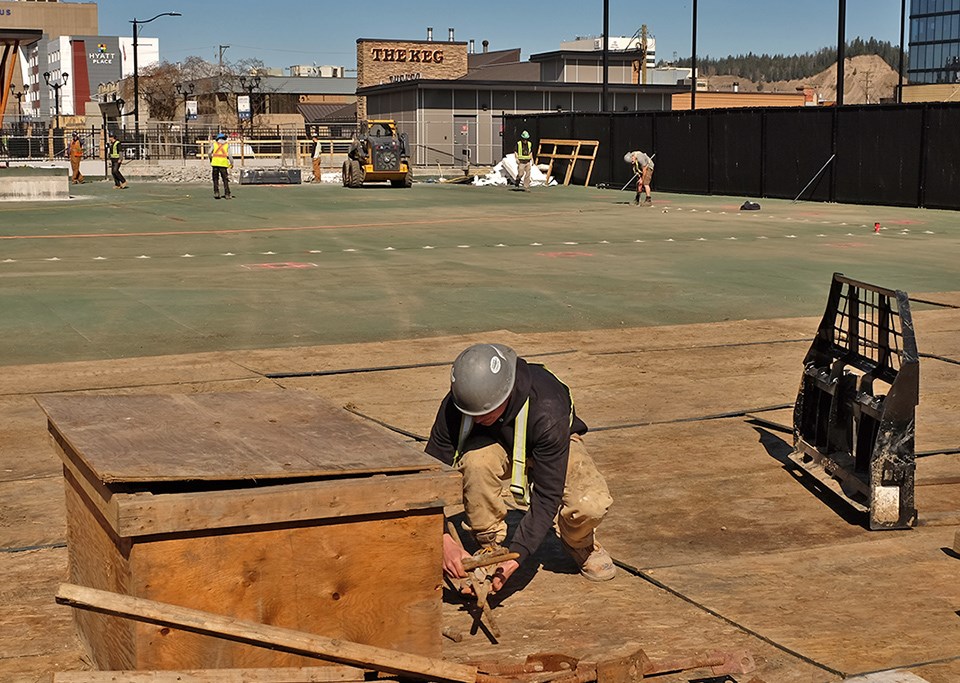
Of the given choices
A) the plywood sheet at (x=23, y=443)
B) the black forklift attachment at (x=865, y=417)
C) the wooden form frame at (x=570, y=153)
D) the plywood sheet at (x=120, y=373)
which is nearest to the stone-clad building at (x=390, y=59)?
the wooden form frame at (x=570, y=153)

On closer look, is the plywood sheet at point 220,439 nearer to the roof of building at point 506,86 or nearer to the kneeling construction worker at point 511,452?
the kneeling construction worker at point 511,452

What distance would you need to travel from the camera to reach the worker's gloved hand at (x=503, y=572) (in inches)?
205

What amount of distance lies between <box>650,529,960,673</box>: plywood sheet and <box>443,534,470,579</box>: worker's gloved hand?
45.7 inches

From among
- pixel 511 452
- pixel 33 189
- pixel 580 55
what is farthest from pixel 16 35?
pixel 580 55

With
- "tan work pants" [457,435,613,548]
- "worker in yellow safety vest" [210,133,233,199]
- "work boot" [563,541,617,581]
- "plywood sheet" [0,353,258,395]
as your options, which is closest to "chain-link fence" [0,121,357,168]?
"worker in yellow safety vest" [210,133,233,199]

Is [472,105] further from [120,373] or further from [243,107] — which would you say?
[120,373]

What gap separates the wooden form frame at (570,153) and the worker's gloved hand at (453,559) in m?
43.1

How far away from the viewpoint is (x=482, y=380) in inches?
202

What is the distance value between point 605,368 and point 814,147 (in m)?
28.1

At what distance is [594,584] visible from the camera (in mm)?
5957

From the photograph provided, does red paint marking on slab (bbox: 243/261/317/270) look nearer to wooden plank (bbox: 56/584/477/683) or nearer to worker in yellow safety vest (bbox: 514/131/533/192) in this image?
wooden plank (bbox: 56/584/477/683)

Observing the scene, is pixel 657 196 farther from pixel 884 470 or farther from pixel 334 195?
pixel 884 470

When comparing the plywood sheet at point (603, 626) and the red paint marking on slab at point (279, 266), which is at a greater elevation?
the red paint marking on slab at point (279, 266)

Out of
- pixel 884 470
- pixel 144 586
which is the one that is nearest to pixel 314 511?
pixel 144 586
